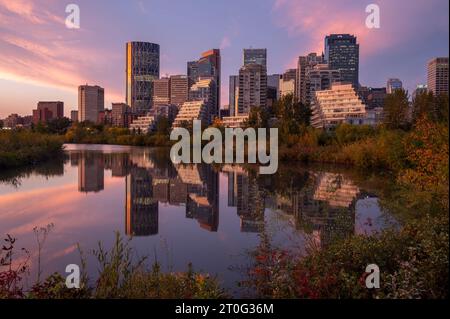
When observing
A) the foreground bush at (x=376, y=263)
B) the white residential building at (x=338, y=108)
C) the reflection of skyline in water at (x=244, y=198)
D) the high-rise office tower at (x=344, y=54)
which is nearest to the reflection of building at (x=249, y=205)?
the reflection of skyline in water at (x=244, y=198)

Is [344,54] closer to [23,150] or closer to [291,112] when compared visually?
[291,112]

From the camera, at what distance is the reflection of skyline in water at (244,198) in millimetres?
13070

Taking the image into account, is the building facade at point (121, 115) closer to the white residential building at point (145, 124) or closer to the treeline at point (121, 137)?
the white residential building at point (145, 124)

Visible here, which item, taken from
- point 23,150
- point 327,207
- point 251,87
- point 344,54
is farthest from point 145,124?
point 327,207

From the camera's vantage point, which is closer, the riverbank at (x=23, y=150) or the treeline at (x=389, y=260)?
the treeline at (x=389, y=260)

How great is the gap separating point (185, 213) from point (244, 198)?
186 inches

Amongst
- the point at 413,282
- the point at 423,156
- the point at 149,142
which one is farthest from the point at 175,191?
the point at 149,142

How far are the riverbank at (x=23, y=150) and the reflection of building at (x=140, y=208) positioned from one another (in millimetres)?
10896

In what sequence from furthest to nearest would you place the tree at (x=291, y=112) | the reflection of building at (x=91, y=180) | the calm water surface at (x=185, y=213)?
the tree at (x=291, y=112)
the reflection of building at (x=91, y=180)
the calm water surface at (x=185, y=213)

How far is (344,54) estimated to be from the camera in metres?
186

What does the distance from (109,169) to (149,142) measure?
55347 millimetres

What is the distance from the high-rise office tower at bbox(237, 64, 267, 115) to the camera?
493 feet

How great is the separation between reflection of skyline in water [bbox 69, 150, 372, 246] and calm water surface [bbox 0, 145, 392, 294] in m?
0.05

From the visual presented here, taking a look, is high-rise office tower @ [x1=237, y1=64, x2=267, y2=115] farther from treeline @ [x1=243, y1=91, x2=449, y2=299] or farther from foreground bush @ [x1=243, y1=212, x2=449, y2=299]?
foreground bush @ [x1=243, y1=212, x2=449, y2=299]
